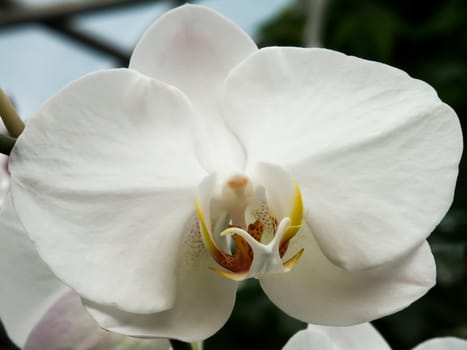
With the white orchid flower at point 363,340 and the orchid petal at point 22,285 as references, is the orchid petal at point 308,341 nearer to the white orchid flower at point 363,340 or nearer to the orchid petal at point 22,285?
the white orchid flower at point 363,340

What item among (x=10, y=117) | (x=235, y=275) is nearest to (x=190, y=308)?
(x=235, y=275)

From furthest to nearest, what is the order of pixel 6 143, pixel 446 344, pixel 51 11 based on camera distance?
pixel 51 11 < pixel 446 344 < pixel 6 143

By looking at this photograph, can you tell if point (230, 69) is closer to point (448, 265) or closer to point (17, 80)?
point (448, 265)

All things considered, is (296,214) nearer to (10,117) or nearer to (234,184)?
(234,184)

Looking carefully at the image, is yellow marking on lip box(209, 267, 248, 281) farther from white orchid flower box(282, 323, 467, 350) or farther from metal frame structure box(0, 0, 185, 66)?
metal frame structure box(0, 0, 185, 66)

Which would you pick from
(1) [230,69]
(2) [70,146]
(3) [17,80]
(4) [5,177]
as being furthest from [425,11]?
(3) [17,80]
